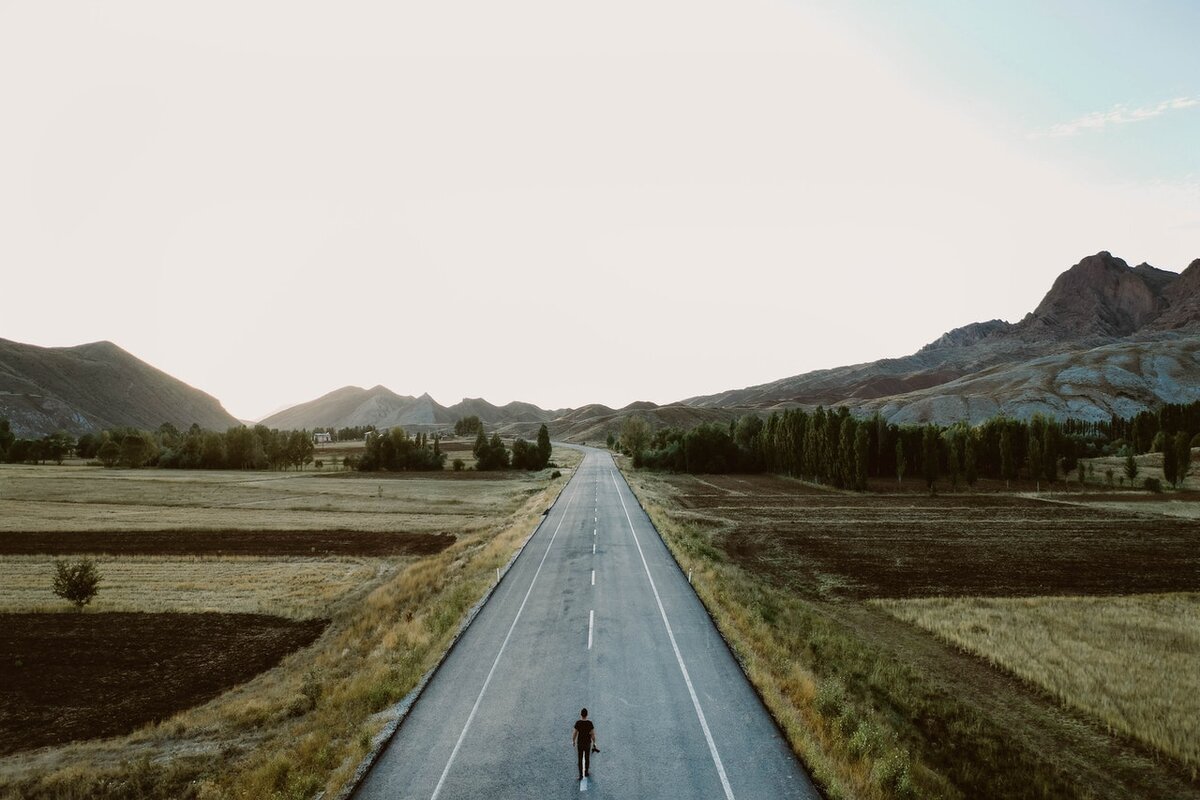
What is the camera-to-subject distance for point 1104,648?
2275 cm

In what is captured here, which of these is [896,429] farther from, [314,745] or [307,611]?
[314,745]

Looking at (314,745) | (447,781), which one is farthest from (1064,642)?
(314,745)

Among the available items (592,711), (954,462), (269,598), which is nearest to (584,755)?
(592,711)

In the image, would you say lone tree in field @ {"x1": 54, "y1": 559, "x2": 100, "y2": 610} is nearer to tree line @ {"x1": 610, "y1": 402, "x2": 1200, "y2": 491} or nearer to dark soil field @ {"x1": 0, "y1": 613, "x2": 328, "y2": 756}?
dark soil field @ {"x1": 0, "y1": 613, "x2": 328, "y2": 756}

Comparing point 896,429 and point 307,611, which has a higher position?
point 896,429

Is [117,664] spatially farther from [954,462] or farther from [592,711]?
[954,462]

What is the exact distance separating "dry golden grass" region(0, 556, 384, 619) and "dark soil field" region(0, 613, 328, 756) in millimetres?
1604

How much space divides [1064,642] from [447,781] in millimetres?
23397

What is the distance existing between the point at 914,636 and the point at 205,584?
35924 millimetres

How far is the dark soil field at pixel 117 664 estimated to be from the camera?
17.8 metres

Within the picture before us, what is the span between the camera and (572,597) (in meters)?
26.8

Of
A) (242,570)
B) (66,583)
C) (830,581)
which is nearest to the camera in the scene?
(66,583)

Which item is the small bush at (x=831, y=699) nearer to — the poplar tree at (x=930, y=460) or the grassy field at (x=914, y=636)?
the grassy field at (x=914, y=636)

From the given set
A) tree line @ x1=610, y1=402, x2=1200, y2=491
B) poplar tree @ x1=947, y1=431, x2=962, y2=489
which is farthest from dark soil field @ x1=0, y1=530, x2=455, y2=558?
poplar tree @ x1=947, y1=431, x2=962, y2=489
